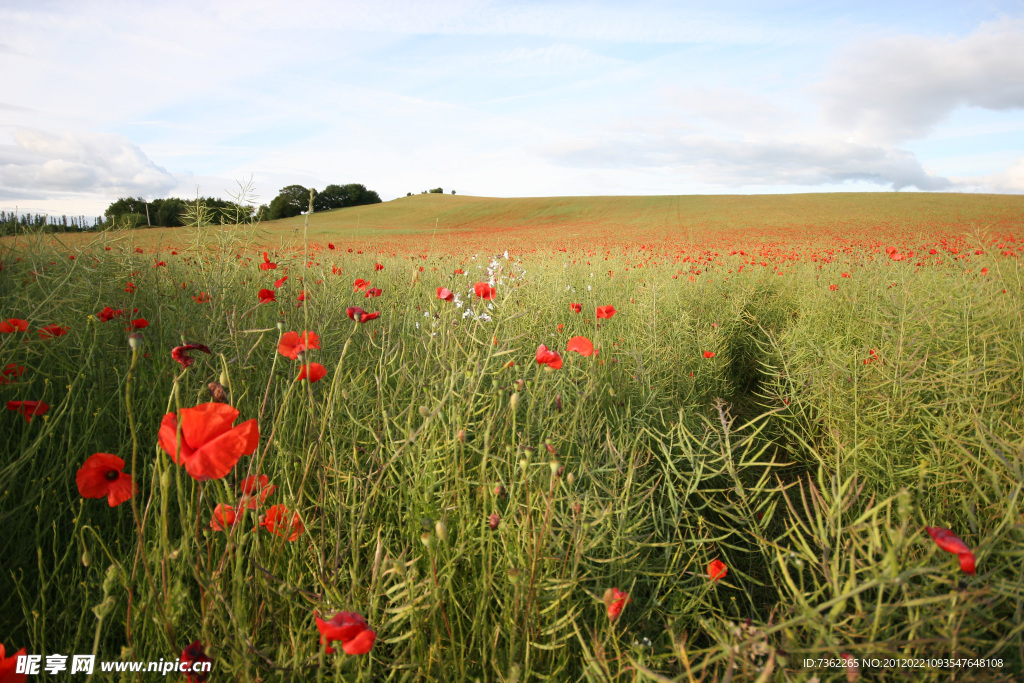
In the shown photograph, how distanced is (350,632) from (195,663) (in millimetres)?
285

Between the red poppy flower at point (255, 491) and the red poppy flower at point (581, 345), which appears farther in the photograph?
the red poppy flower at point (581, 345)

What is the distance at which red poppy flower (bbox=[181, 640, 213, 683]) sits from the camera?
2.12ft

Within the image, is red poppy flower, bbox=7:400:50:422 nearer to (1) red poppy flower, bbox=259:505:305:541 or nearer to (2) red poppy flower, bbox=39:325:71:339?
(2) red poppy flower, bbox=39:325:71:339

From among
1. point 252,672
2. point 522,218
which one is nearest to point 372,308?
point 252,672

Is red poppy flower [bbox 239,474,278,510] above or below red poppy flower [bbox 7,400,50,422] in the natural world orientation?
below

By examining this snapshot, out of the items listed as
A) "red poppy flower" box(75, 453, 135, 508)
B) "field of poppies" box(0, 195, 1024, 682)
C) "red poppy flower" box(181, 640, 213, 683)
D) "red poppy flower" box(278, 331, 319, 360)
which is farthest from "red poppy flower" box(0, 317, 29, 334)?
"red poppy flower" box(181, 640, 213, 683)

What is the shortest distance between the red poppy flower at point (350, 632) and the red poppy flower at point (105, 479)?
552 millimetres

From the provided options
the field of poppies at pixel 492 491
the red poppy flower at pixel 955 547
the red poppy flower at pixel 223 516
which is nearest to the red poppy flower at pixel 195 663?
the field of poppies at pixel 492 491

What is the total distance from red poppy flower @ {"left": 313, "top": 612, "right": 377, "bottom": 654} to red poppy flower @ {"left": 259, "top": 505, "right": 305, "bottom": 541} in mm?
300

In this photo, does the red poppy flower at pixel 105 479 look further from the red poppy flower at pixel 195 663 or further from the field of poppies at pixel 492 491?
the red poppy flower at pixel 195 663

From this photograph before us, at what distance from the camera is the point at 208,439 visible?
28.8 inches

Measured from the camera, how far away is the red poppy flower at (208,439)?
0.71 meters

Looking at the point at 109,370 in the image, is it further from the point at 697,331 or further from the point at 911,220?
the point at 911,220

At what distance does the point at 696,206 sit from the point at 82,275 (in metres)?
33.3
